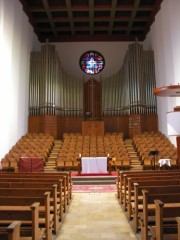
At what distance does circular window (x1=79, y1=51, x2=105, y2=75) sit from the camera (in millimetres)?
15969

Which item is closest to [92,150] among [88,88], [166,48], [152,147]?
[152,147]

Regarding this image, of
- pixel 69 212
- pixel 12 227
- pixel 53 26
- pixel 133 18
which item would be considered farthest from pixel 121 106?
pixel 12 227

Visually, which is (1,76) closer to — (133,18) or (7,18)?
(7,18)

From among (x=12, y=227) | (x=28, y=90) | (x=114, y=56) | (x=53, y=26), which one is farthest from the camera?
(x=114, y=56)

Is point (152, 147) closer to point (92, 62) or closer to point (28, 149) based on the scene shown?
point (28, 149)

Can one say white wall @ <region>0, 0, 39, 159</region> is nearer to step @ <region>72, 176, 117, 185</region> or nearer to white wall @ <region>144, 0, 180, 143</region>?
step @ <region>72, 176, 117, 185</region>

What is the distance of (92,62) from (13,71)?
5.79 m

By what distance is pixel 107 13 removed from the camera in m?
14.2

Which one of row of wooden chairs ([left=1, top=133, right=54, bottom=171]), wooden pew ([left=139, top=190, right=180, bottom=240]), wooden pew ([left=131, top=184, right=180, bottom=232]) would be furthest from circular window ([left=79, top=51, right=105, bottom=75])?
wooden pew ([left=139, top=190, right=180, bottom=240])

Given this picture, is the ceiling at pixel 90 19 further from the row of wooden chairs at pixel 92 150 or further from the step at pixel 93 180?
the step at pixel 93 180

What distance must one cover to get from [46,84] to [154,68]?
226 inches

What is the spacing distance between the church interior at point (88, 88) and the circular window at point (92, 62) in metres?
0.06

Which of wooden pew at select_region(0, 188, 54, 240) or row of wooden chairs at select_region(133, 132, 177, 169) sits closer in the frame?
wooden pew at select_region(0, 188, 54, 240)

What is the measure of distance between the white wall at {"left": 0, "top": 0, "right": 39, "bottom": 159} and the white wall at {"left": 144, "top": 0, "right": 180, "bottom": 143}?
6537 millimetres
